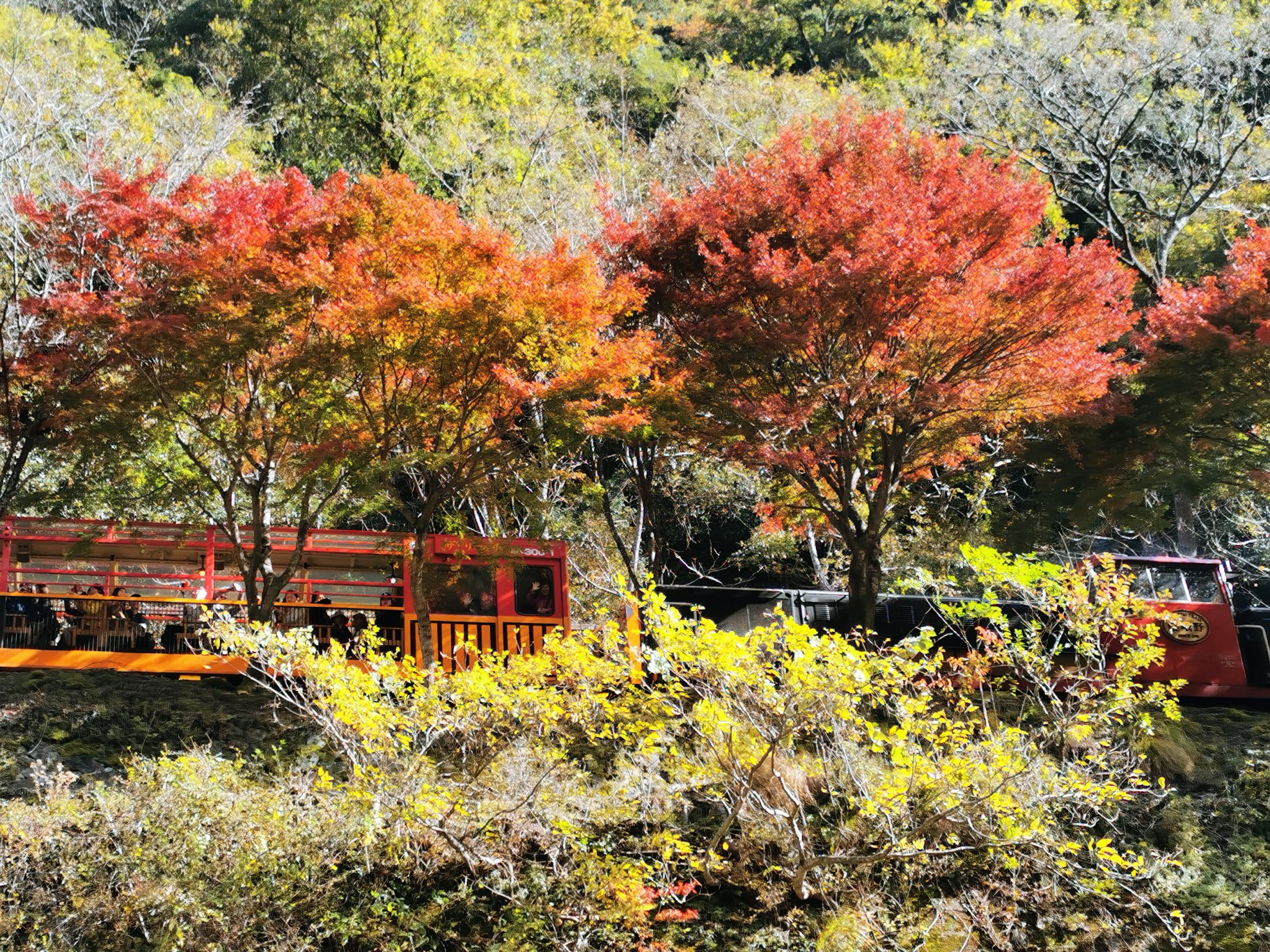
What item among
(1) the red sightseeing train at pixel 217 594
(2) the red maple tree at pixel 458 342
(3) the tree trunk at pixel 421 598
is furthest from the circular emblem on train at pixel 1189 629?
A: (3) the tree trunk at pixel 421 598

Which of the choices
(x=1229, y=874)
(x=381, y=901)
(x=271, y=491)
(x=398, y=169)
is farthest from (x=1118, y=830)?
(x=398, y=169)

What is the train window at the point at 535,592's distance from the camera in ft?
44.2

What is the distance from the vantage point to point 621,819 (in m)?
9.53

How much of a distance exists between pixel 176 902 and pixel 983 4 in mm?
30386

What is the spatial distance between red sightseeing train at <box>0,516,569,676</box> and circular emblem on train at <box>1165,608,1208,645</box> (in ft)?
25.8

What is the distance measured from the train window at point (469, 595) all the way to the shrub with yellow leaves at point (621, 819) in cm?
325

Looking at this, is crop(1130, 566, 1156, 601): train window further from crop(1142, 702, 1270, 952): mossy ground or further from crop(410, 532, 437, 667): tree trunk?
crop(410, 532, 437, 667): tree trunk

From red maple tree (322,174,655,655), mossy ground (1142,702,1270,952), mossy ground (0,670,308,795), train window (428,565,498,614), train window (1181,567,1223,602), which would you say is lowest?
mossy ground (1142,702,1270,952)

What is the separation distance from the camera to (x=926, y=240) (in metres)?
11.4

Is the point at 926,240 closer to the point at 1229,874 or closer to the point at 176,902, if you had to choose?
the point at 1229,874

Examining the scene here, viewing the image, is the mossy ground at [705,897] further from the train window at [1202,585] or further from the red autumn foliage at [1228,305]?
the red autumn foliage at [1228,305]

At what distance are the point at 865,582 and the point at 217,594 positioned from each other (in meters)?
8.26

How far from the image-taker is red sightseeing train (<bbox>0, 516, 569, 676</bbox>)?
39.5 feet

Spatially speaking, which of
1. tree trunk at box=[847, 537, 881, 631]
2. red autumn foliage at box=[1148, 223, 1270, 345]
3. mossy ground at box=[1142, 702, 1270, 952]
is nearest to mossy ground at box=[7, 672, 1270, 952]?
mossy ground at box=[1142, 702, 1270, 952]
